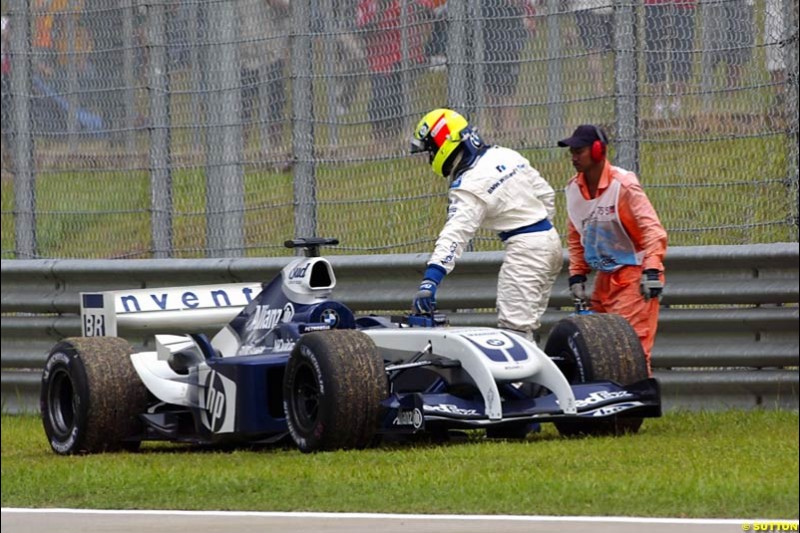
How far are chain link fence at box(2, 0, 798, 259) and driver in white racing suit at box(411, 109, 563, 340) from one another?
0.65m

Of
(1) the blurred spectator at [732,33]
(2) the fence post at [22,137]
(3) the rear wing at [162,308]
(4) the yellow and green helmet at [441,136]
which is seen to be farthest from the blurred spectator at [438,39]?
(2) the fence post at [22,137]

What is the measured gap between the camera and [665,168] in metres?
11.0

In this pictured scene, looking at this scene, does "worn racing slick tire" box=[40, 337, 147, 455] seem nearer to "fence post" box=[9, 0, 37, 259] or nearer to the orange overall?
the orange overall

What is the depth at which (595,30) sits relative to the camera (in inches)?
430

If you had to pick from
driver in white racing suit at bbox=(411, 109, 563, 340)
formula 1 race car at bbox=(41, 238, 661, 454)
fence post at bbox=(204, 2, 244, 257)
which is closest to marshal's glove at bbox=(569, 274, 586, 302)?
driver in white racing suit at bbox=(411, 109, 563, 340)

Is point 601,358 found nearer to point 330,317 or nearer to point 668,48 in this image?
point 330,317

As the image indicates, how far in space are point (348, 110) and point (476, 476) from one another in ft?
13.7

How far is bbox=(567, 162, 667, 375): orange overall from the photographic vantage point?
10.4 m

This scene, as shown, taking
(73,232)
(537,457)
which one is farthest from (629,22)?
(73,232)

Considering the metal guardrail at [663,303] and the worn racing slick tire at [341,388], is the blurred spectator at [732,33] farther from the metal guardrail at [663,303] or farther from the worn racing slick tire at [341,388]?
the worn racing slick tire at [341,388]

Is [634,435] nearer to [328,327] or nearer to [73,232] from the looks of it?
[328,327]

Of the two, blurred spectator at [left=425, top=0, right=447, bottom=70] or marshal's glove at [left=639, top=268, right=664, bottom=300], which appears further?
blurred spectator at [left=425, top=0, right=447, bottom=70]

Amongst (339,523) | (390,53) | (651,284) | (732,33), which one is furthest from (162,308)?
(339,523)

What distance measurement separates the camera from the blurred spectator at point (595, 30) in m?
10.9
